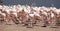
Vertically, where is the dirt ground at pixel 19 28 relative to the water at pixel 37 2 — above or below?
below

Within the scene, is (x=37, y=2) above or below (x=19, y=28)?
above

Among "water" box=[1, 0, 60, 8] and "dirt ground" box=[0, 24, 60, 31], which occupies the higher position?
"water" box=[1, 0, 60, 8]

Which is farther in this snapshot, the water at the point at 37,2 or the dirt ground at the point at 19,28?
the water at the point at 37,2

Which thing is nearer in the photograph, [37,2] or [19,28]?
[19,28]

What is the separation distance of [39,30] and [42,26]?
63cm

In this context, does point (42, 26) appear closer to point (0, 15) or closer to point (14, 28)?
point (14, 28)

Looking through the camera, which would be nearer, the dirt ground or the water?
the dirt ground

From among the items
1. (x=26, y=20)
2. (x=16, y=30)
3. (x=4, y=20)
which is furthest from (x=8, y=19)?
(x=16, y=30)

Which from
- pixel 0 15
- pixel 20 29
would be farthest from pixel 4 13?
→ pixel 20 29

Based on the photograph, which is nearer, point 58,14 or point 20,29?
point 20,29

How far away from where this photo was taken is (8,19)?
25.7 ft

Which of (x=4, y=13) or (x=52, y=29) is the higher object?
(x=4, y=13)

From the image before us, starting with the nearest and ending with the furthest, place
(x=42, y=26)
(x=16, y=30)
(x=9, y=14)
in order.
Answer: (x=16, y=30) → (x=42, y=26) → (x=9, y=14)

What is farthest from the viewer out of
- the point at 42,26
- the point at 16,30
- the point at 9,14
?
the point at 9,14
